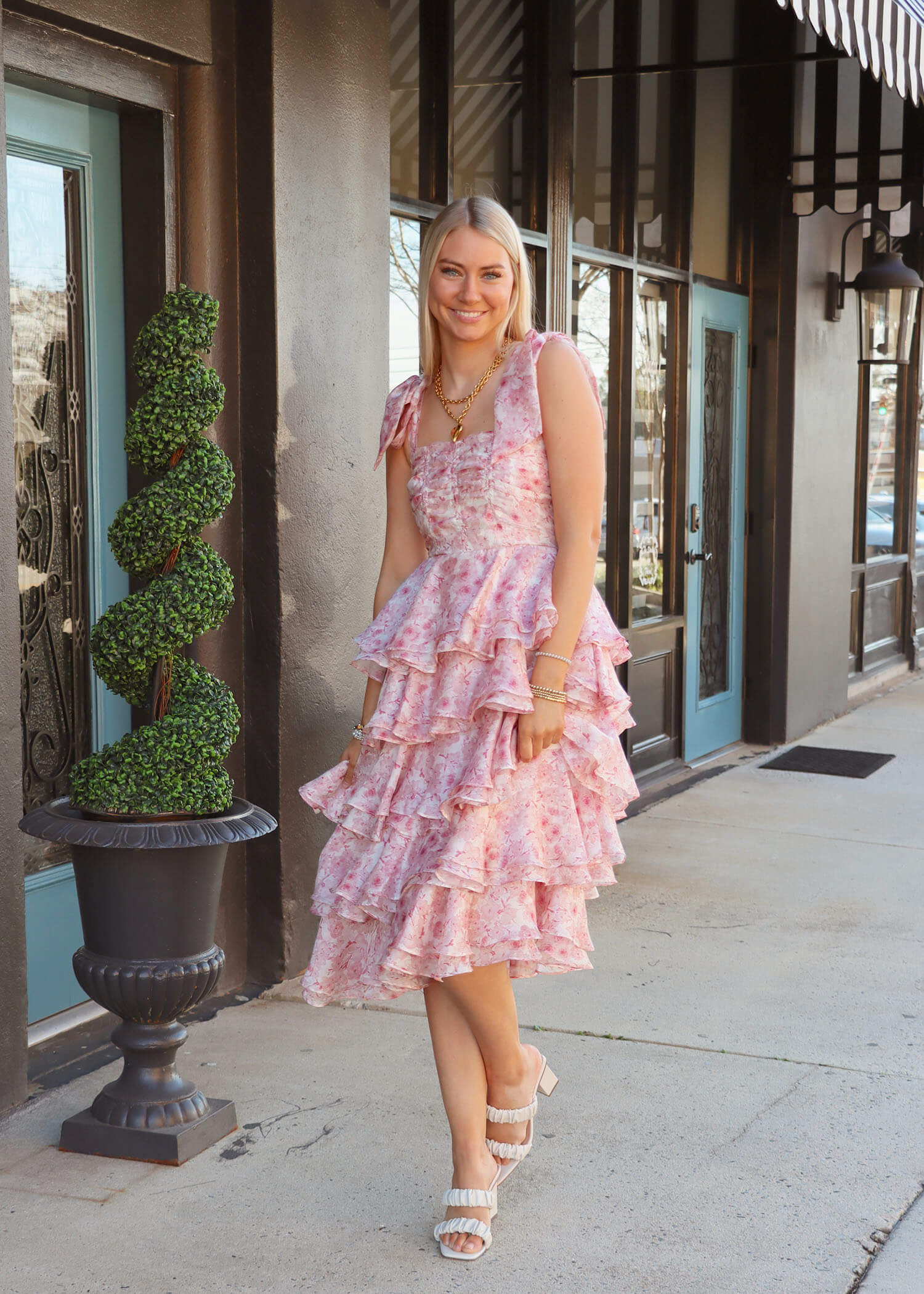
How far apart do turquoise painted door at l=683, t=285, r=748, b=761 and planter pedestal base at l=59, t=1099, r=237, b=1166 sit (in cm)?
461

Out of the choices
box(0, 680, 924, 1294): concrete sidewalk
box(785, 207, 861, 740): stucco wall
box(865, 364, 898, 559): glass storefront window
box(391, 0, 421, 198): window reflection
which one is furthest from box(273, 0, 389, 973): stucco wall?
box(865, 364, 898, 559): glass storefront window

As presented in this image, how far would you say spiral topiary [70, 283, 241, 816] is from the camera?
10.1 ft

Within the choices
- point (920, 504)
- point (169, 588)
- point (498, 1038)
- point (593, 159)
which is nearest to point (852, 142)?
point (593, 159)

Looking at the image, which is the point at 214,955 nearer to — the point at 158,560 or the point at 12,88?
the point at 158,560

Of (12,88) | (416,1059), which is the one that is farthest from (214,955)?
(12,88)

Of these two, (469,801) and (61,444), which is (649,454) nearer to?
(61,444)

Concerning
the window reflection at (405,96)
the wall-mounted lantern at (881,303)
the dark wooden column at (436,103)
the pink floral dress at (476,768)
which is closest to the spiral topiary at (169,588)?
the pink floral dress at (476,768)

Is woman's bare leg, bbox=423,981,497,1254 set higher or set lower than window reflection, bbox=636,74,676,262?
lower

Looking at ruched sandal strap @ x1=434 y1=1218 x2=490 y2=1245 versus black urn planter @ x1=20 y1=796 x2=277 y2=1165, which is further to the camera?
black urn planter @ x1=20 y1=796 x2=277 y2=1165

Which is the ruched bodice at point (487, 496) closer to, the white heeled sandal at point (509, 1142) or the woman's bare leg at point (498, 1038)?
the woman's bare leg at point (498, 1038)

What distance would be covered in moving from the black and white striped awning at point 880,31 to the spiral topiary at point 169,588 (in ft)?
6.81

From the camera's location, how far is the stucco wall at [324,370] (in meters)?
4.07

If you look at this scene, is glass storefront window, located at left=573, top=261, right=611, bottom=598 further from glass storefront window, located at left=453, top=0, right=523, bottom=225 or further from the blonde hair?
the blonde hair

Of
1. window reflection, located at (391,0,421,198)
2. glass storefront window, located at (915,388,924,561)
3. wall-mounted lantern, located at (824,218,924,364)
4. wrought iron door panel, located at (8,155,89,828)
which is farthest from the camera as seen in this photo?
glass storefront window, located at (915,388,924,561)
